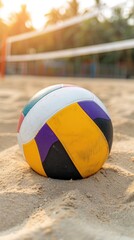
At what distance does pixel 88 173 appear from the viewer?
1862 mm

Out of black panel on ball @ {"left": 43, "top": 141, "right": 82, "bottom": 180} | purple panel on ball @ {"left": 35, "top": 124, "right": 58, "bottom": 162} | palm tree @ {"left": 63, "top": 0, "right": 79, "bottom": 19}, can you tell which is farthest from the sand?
palm tree @ {"left": 63, "top": 0, "right": 79, "bottom": 19}

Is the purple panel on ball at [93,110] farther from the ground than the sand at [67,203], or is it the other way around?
the purple panel on ball at [93,110]

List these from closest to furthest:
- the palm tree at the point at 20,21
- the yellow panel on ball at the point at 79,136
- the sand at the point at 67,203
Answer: the sand at the point at 67,203
the yellow panel on ball at the point at 79,136
the palm tree at the point at 20,21

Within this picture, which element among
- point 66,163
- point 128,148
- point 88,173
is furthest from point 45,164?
point 128,148

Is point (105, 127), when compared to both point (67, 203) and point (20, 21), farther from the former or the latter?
point (20, 21)

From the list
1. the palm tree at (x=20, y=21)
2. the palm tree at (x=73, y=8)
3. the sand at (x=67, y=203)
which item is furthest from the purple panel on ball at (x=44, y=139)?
the palm tree at (x=20, y=21)

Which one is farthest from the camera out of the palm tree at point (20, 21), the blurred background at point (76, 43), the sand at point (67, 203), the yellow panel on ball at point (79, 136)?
the palm tree at point (20, 21)

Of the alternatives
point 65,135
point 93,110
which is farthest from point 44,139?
point 93,110

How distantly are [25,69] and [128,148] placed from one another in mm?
20738

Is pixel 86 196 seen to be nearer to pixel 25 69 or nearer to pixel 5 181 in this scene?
pixel 5 181

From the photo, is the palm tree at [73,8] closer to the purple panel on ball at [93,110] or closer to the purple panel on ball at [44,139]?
the purple panel on ball at [93,110]

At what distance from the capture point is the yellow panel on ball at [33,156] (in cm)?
184

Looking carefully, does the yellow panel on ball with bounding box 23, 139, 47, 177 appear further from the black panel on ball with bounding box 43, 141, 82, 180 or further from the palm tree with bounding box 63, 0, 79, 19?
the palm tree with bounding box 63, 0, 79, 19

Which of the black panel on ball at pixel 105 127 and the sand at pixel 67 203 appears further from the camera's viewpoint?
the black panel on ball at pixel 105 127
